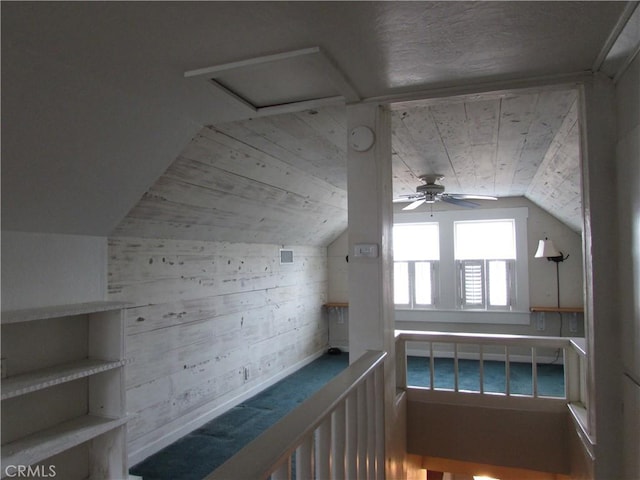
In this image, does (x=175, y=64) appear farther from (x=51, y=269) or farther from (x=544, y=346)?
(x=544, y=346)

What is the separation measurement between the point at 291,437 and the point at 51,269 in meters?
2.08

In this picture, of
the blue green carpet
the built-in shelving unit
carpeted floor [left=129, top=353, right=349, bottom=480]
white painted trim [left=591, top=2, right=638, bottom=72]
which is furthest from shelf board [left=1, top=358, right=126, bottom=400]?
the blue green carpet

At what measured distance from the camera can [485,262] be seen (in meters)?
5.84

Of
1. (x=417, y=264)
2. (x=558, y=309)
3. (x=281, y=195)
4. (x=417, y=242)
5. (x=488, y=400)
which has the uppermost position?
(x=281, y=195)

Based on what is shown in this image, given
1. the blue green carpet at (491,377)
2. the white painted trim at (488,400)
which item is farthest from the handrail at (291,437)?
the blue green carpet at (491,377)

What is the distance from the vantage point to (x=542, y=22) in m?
1.51

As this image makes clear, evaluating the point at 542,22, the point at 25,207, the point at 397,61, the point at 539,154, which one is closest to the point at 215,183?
the point at 25,207

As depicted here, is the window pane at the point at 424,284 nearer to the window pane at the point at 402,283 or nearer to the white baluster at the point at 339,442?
the window pane at the point at 402,283

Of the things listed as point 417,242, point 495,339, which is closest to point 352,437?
point 495,339

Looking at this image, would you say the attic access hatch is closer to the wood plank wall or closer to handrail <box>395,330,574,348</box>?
the wood plank wall

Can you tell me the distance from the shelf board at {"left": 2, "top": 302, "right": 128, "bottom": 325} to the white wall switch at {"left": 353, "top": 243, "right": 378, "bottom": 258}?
1.50 meters

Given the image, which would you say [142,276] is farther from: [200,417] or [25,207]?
[200,417]

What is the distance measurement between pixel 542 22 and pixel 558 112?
4.02 feet

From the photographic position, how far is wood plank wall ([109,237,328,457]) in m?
3.05
